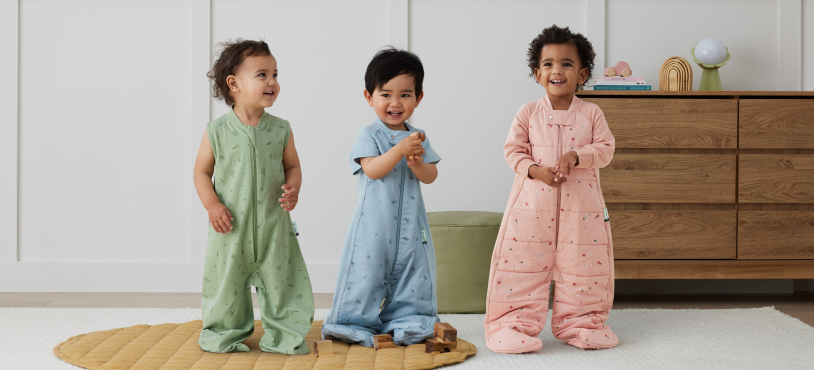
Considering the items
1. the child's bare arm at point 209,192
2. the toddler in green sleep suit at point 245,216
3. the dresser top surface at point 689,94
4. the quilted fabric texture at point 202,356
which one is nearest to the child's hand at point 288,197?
the toddler in green sleep suit at point 245,216

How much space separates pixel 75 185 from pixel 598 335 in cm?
235

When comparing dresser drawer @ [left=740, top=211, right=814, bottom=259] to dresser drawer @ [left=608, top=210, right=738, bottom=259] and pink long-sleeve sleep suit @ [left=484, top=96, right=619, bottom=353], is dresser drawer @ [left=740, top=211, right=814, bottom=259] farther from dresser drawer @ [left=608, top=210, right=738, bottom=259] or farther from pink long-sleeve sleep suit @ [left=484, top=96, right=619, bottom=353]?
pink long-sleeve sleep suit @ [left=484, top=96, right=619, bottom=353]

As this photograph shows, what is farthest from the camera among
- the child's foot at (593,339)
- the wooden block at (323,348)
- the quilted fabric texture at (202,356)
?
the child's foot at (593,339)

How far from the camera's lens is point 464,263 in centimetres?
238

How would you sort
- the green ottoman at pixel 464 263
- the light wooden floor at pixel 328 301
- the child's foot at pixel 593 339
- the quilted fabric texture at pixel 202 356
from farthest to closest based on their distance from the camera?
the light wooden floor at pixel 328 301
the green ottoman at pixel 464 263
the child's foot at pixel 593 339
the quilted fabric texture at pixel 202 356

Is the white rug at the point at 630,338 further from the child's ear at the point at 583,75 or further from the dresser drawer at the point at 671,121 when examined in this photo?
the child's ear at the point at 583,75

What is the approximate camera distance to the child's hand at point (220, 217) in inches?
65.5

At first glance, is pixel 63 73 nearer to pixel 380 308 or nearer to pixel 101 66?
pixel 101 66

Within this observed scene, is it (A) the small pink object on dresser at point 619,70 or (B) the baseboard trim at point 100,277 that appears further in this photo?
(B) the baseboard trim at point 100,277

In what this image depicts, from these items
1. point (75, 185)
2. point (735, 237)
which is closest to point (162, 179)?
point (75, 185)

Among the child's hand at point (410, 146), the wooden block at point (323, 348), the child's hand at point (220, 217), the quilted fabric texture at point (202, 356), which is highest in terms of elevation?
the child's hand at point (410, 146)

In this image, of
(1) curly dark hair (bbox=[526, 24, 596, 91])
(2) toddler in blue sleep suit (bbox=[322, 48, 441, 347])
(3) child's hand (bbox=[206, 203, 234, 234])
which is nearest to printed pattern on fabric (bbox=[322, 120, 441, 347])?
(2) toddler in blue sleep suit (bbox=[322, 48, 441, 347])

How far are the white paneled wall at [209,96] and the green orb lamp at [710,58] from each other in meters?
0.13

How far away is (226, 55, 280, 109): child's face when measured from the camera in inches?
66.7
